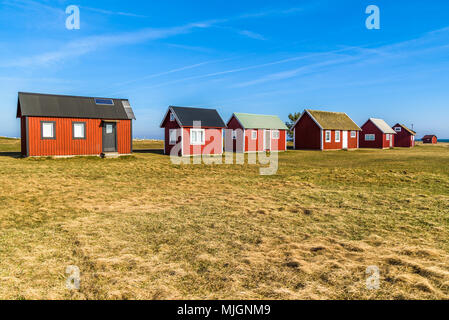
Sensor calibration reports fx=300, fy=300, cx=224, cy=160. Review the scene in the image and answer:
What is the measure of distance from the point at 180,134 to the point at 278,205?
68.2ft

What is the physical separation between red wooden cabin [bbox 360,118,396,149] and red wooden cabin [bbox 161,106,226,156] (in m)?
33.8

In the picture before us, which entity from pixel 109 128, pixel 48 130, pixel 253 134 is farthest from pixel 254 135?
pixel 48 130

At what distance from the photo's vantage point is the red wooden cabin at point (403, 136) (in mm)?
58500

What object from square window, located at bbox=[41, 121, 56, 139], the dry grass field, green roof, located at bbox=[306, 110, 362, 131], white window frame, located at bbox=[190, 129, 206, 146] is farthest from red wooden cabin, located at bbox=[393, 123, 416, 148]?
square window, located at bbox=[41, 121, 56, 139]

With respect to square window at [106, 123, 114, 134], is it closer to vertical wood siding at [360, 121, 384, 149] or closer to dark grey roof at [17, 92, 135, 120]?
dark grey roof at [17, 92, 135, 120]

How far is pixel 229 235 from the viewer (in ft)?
19.9

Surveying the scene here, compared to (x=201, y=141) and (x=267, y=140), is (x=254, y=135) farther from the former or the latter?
(x=201, y=141)

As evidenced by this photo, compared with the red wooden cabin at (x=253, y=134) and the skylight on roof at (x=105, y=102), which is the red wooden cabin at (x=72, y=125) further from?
the red wooden cabin at (x=253, y=134)

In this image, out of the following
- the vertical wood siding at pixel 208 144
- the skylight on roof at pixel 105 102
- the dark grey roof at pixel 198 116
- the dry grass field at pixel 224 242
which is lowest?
the dry grass field at pixel 224 242

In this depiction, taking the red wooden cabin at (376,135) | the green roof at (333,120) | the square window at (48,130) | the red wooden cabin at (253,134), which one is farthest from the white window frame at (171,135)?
the red wooden cabin at (376,135)

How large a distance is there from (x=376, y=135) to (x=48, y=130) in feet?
163

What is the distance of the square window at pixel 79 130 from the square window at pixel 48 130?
1.46 meters

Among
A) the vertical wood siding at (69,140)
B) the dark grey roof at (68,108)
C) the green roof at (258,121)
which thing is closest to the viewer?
the vertical wood siding at (69,140)
